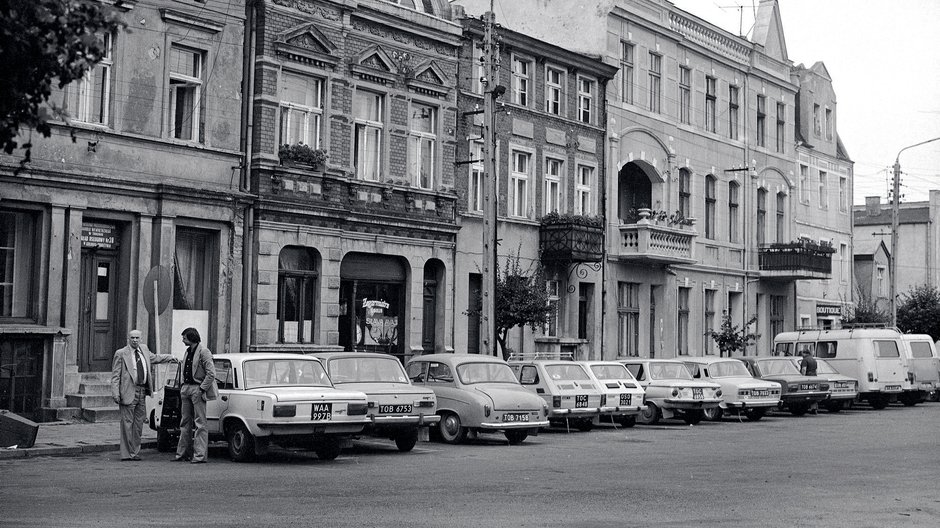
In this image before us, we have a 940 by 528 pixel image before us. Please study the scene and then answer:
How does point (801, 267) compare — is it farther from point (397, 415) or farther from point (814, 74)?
point (397, 415)

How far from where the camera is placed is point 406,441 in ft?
62.7

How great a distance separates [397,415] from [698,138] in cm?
2836

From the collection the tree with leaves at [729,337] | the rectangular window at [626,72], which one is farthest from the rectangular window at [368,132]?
the tree with leaves at [729,337]

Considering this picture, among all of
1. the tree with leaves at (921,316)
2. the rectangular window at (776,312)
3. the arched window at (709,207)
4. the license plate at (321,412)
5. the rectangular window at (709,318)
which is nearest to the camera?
the license plate at (321,412)

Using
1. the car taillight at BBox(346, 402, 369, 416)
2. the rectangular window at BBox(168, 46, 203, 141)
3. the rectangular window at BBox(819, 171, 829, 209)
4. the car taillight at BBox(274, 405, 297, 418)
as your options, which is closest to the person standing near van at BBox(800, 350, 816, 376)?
the rectangular window at BBox(168, 46, 203, 141)

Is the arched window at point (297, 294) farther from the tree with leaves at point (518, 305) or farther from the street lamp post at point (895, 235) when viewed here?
the street lamp post at point (895, 235)

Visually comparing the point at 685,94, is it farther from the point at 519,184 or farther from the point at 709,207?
the point at 519,184

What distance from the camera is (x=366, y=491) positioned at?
43.4 ft

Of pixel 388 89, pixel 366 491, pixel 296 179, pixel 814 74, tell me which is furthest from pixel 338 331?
pixel 814 74

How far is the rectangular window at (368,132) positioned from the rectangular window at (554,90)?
25.2 ft

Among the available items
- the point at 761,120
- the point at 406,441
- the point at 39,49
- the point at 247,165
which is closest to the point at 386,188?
the point at 247,165

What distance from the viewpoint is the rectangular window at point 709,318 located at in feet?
147

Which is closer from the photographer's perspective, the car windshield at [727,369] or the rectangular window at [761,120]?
the car windshield at [727,369]

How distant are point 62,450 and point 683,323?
2920 centimetres
